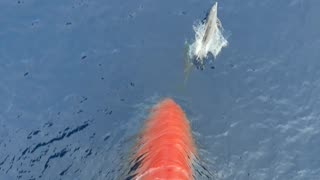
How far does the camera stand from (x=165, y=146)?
43.9ft

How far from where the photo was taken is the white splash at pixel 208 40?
1595 cm

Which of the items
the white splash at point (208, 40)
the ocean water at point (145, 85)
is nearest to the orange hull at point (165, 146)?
the ocean water at point (145, 85)

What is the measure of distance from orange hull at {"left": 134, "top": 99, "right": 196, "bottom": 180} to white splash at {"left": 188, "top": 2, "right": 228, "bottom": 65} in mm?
1674

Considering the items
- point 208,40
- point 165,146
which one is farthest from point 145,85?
point 165,146

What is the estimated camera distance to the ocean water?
1444 cm

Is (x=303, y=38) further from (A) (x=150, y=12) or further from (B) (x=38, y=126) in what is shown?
(B) (x=38, y=126)

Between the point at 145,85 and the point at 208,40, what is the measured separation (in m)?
2.01

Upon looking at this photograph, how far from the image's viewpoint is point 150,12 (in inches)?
674

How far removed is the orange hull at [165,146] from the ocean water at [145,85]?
0.34 metres

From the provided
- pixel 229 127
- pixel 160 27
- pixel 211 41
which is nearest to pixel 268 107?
pixel 229 127

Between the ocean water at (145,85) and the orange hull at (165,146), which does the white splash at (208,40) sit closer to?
the ocean water at (145,85)

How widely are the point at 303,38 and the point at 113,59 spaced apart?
5112 mm

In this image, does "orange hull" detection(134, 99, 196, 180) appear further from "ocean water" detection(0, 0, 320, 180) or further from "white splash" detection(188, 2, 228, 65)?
"white splash" detection(188, 2, 228, 65)

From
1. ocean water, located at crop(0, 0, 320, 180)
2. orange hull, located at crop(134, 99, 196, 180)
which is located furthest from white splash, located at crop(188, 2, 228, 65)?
orange hull, located at crop(134, 99, 196, 180)
